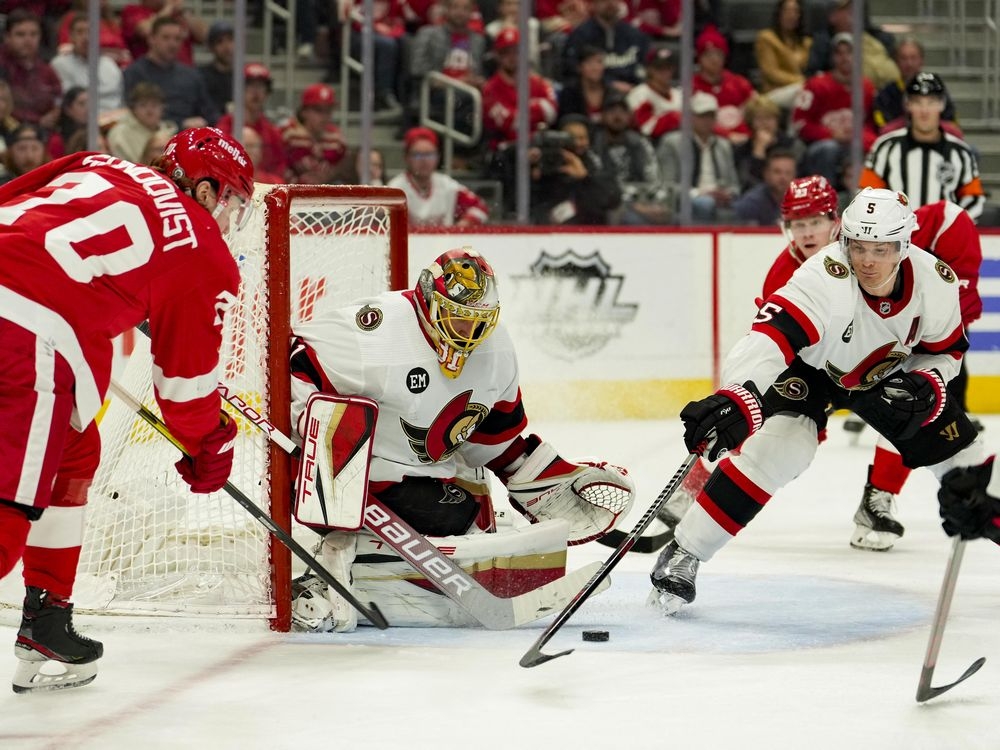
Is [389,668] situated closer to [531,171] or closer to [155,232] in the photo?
[155,232]

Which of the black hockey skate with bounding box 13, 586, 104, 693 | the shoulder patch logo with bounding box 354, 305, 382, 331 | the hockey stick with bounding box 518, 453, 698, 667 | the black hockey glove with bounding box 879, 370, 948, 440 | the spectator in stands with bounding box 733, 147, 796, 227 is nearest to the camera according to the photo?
the black hockey skate with bounding box 13, 586, 104, 693

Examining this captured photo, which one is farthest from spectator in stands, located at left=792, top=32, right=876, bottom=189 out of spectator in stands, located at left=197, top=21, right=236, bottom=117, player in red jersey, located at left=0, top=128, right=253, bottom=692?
player in red jersey, located at left=0, top=128, right=253, bottom=692

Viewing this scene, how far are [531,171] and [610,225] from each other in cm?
41

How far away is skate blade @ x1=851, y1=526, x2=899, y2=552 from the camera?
13.9ft

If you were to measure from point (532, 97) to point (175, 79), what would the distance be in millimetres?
1477

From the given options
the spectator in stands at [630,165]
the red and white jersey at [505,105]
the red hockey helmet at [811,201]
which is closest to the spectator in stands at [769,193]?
the spectator in stands at [630,165]

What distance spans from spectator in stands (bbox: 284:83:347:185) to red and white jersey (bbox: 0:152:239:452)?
3872mm

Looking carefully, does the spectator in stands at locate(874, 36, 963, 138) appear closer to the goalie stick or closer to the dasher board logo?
the dasher board logo

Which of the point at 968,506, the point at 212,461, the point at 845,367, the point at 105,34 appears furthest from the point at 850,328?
the point at 105,34

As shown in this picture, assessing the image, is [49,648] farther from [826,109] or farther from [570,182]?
[826,109]

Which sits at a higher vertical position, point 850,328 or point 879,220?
point 879,220

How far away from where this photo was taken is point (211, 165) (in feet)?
9.03

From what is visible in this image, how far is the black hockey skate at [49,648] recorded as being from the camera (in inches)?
110

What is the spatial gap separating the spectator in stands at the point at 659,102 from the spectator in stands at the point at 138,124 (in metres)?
1.99
